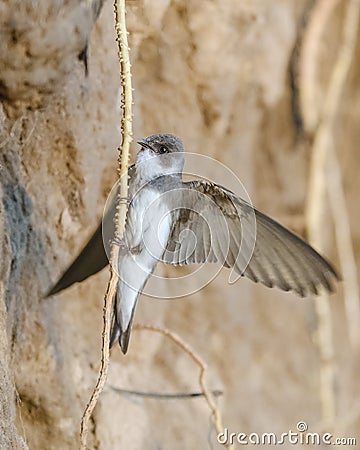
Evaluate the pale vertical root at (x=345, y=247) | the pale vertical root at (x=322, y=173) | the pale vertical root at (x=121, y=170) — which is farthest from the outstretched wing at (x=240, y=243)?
the pale vertical root at (x=345, y=247)

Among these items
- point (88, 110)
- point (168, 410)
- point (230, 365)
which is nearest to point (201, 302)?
point (230, 365)

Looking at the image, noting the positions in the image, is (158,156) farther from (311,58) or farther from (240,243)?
(311,58)

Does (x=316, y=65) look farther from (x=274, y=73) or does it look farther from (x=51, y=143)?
(x=51, y=143)

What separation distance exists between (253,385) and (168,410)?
60 centimetres

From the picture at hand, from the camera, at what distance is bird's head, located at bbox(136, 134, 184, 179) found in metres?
1.53

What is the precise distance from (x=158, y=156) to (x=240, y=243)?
243mm

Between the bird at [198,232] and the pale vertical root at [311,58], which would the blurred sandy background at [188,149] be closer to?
the pale vertical root at [311,58]

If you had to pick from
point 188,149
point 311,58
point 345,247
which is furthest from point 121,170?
point 345,247

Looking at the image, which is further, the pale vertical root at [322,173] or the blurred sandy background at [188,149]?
the pale vertical root at [322,173]

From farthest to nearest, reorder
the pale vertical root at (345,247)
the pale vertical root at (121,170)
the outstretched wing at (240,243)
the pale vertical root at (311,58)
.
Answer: the pale vertical root at (345,247) < the pale vertical root at (311,58) < the outstretched wing at (240,243) < the pale vertical root at (121,170)

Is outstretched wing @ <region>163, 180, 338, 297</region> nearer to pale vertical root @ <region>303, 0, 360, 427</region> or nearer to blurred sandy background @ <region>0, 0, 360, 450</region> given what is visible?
blurred sandy background @ <region>0, 0, 360, 450</region>

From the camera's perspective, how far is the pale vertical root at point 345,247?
306cm

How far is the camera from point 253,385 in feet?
8.93

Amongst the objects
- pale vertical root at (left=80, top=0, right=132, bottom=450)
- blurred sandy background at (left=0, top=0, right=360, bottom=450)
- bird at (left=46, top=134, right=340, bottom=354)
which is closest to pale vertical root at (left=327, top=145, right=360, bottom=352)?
blurred sandy background at (left=0, top=0, right=360, bottom=450)
